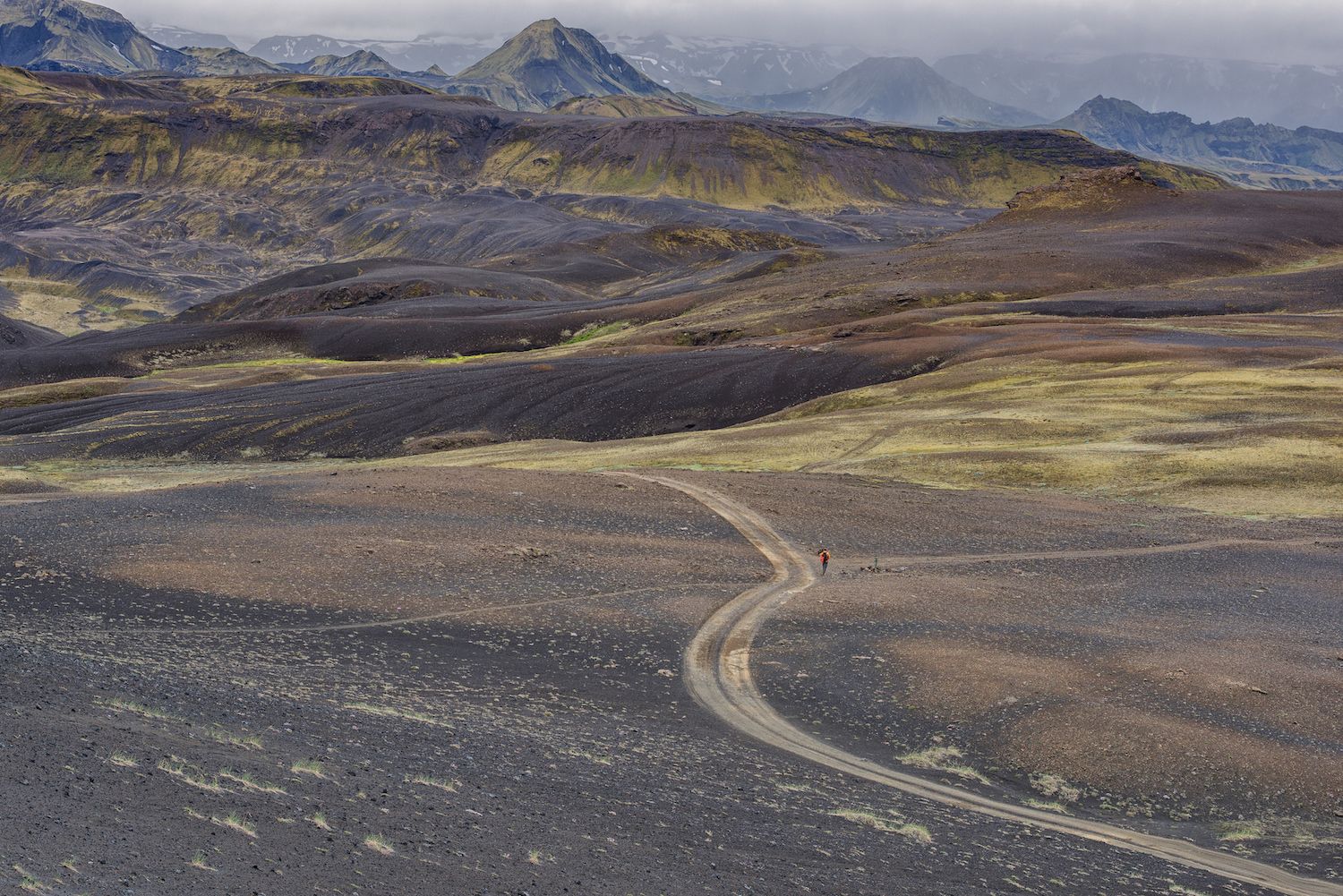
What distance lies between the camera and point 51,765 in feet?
40.1

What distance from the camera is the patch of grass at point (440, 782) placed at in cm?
1304

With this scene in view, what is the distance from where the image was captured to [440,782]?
Result: 13.2 meters

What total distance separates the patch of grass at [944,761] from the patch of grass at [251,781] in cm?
777

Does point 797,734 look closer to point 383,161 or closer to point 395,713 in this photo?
point 395,713

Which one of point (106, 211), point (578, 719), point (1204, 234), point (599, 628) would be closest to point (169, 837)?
point (578, 719)

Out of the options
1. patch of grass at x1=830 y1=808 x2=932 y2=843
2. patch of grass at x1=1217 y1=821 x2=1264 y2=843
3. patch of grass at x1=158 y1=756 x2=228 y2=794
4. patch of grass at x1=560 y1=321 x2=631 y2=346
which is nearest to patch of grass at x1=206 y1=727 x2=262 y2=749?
patch of grass at x1=158 y1=756 x2=228 y2=794

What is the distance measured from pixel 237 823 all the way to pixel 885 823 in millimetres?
6823

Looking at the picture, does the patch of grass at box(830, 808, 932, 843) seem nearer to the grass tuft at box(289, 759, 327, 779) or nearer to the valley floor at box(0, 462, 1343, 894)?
the valley floor at box(0, 462, 1343, 894)

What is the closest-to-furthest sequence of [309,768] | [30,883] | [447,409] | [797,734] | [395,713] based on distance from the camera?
[30,883]
[309,768]
[395,713]
[797,734]
[447,409]

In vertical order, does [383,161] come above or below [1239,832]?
above

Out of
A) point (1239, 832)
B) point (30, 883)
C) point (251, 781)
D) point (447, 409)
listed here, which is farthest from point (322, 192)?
point (1239, 832)

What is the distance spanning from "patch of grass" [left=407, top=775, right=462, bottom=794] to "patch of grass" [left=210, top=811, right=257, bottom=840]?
2.08 metres

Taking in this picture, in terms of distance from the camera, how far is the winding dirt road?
12781mm

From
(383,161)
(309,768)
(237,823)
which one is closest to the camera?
(237,823)
